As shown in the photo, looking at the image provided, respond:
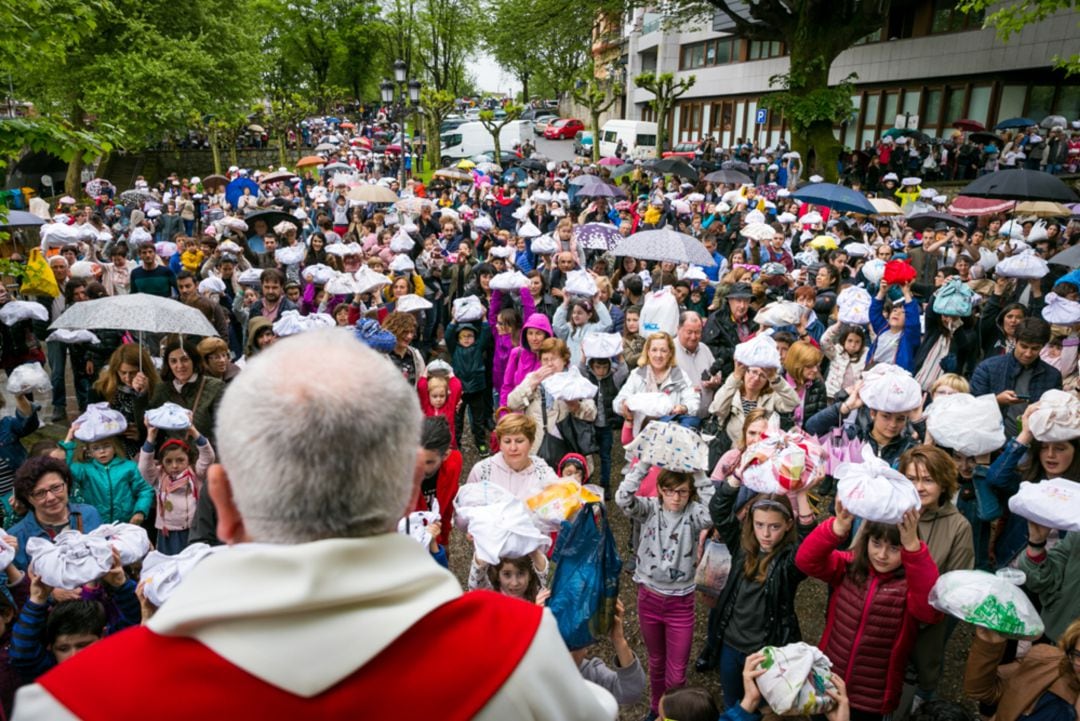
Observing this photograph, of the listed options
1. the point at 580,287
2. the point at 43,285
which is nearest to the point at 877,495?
the point at 580,287

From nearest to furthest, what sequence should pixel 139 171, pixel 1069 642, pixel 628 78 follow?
pixel 1069 642, pixel 139 171, pixel 628 78

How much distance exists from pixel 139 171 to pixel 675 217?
92.1ft

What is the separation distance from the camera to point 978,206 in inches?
560

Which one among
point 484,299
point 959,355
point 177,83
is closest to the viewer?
point 959,355

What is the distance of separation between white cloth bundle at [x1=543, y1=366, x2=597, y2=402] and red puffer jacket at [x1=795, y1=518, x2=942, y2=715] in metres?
2.40

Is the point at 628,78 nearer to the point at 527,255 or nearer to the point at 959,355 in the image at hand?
the point at 527,255

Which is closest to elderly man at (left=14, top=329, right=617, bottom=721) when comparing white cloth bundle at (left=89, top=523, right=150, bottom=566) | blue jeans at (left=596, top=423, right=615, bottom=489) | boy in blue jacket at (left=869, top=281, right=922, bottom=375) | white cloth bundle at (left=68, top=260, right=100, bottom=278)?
white cloth bundle at (left=89, top=523, right=150, bottom=566)

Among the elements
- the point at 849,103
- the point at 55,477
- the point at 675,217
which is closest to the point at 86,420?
the point at 55,477

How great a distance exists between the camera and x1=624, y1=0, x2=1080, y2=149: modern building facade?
26422 mm

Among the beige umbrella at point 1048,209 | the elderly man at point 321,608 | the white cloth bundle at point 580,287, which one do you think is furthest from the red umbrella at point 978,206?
the elderly man at point 321,608

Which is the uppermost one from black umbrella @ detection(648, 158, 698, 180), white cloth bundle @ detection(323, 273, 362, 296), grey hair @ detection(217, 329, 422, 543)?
grey hair @ detection(217, 329, 422, 543)

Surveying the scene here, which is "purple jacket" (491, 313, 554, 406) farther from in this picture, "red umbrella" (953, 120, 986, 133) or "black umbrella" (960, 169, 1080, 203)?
"red umbrella" (953, 120, 986, 133)

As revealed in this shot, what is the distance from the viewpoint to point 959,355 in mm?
7297

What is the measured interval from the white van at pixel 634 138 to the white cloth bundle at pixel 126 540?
120 ft
